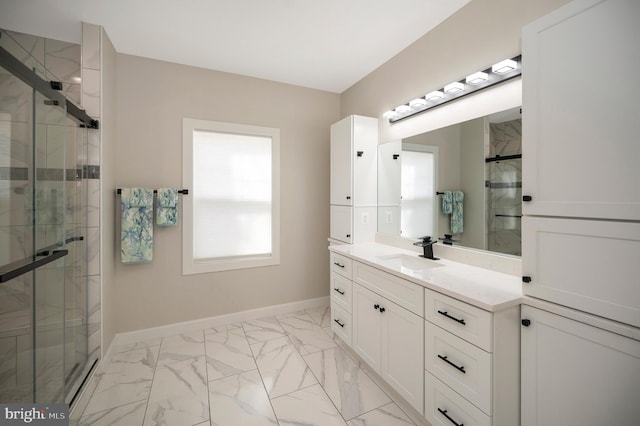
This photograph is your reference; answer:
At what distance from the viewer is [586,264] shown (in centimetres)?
107

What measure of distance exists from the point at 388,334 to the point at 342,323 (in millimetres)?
648

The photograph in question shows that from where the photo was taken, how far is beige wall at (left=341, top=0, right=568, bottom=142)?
1646 millimetres

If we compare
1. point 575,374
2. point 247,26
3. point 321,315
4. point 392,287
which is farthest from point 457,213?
point 247,26

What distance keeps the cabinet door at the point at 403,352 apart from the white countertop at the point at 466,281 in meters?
0.23

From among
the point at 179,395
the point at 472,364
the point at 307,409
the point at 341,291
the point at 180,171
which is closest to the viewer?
the point at 472,364

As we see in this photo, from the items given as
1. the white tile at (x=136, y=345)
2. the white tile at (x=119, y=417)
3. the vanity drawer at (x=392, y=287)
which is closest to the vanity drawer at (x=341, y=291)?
the vanity drawer at (x=392, y=287)

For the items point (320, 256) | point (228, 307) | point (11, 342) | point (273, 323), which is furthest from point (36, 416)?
point (320, 256)

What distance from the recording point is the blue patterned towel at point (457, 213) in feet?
6.51

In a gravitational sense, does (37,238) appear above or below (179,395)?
above

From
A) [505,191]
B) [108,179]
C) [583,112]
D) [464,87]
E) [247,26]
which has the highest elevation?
[247,26]

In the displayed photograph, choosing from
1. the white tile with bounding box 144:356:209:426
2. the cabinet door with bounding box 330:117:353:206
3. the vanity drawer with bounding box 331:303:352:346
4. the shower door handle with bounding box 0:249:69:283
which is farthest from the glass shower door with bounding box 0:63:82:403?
the cabinet door with bounding box 330:117:353:206

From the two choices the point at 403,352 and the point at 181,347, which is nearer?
the point at 403,352

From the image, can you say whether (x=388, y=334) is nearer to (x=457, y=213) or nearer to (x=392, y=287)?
(x=392, y=287)

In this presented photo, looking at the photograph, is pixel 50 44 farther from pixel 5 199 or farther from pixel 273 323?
pixel 273 323
